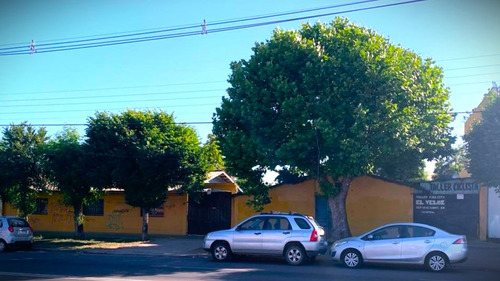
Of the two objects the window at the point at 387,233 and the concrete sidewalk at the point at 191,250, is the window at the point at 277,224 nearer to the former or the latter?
the concrete sidewalk at the point at 191,250

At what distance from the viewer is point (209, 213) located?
2691 centimetres

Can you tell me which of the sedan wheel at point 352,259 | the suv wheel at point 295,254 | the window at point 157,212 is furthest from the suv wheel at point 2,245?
the sedan wheel at point 352,259

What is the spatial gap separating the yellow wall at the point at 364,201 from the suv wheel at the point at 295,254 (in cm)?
856

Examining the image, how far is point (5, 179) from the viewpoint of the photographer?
26.7 meters

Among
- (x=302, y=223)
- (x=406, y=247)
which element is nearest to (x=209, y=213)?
(x=302, y=223)

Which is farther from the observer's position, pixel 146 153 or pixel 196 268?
pixel 146 153

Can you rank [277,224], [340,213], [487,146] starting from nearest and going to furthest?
1. [277,224]
2. [487,146]
3. [340,213]

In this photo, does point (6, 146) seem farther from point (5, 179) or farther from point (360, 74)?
point (360, 74)

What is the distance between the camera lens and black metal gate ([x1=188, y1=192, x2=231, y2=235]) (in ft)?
87.2

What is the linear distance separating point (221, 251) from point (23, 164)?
1444cm

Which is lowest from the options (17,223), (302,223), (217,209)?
(17,223)

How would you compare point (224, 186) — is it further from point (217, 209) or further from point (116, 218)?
point (116, 218)

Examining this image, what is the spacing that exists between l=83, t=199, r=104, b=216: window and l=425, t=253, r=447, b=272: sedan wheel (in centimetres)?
1984

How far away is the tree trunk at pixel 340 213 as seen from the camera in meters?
21.2
